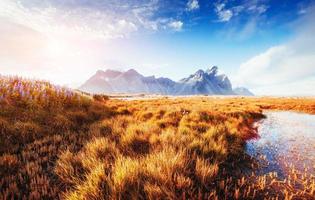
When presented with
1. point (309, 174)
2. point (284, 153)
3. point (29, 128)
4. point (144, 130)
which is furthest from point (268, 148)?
point (29, 128)

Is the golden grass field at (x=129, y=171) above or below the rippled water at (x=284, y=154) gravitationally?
above

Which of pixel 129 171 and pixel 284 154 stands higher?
pixel 129 171

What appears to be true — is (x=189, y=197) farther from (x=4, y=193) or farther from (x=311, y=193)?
(x=4, y=193)

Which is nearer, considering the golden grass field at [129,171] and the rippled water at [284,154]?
the golden grass field at [129,171]

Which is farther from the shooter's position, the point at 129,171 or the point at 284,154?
the point at 284,154

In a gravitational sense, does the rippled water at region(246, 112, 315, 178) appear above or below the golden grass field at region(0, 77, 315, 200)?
below

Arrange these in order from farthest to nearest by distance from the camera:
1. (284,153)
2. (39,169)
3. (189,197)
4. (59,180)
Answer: (284,153), (39,169), (59,180), (189,197)

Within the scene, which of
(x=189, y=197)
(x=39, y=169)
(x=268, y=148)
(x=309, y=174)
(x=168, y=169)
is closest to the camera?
(x=189, y=197)

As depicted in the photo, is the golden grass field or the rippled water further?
the rippled water

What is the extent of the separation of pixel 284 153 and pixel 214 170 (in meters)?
2.85

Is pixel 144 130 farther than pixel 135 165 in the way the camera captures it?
Yes

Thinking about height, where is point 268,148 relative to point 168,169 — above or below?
below

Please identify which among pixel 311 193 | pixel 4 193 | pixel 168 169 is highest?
pixel 168 169

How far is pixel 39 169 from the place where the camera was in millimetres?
3334
